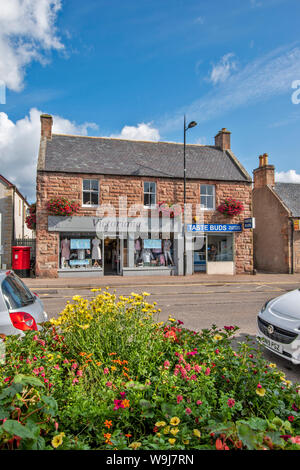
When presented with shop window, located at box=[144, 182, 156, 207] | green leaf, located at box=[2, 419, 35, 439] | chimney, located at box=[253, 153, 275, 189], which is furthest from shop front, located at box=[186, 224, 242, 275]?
green leaf, located at box=[2, 419, 35, 439]

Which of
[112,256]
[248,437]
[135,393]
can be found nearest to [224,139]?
[112,256]

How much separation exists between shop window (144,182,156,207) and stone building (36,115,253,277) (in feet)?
0.21

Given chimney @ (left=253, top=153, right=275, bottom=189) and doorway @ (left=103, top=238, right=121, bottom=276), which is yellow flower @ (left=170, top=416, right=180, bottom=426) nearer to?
doorway @ (left=103, top=238, right=121, bottom=276)

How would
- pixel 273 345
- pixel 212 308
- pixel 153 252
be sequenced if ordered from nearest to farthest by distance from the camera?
pixel 273 345 < pixel 212 308 < pixel 153 252

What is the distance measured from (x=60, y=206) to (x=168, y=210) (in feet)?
21.2

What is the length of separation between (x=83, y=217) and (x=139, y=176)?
4.30 metres

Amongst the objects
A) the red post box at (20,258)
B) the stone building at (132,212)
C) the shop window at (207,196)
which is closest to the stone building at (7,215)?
the red post box at (20,258)

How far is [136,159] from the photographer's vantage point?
19922mm

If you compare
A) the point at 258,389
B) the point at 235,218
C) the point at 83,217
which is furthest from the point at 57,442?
the point at 235,218

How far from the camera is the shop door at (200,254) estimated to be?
19.5m

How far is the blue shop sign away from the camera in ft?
62.7

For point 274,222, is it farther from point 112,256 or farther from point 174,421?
point 174,421

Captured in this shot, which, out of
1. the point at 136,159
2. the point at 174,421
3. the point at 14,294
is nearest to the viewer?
the point at 174,421

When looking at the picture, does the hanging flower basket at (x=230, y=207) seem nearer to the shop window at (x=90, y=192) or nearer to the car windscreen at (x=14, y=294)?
the shop window at (x=90, y=192)
